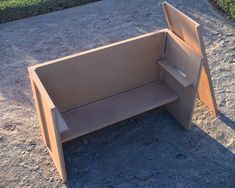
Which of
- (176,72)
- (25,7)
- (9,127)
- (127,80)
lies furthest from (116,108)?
(25,7)

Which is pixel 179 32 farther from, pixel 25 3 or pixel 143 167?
pixel 25 3

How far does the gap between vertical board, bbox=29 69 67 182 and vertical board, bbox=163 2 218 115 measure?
1320 mm

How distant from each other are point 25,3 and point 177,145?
3.40 meters

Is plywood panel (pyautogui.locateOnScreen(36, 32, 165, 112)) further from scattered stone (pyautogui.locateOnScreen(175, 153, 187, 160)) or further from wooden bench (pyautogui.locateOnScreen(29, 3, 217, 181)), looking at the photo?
scattered stone (pyautogui.locateOnScreen(175, 153, 187, 160))

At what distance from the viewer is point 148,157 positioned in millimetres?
3504

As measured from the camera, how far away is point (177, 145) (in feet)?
11.8

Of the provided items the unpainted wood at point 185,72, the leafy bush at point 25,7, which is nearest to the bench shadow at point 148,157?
the unpainted wood at point 185,72

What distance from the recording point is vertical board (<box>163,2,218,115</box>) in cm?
321

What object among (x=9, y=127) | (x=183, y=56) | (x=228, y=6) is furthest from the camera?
(x=228, y=6)

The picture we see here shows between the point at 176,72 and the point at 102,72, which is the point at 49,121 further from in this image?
the point at 176,72

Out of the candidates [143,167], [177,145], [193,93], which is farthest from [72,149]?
[193,93]

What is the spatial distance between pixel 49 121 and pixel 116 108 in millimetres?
841

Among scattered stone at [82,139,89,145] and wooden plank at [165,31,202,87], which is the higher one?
wooden plank at [165,31,202,87]

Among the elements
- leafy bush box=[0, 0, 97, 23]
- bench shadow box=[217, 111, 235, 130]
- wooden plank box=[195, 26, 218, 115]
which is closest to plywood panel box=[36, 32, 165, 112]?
wooden plank box=[195, 26, 218, 115]
